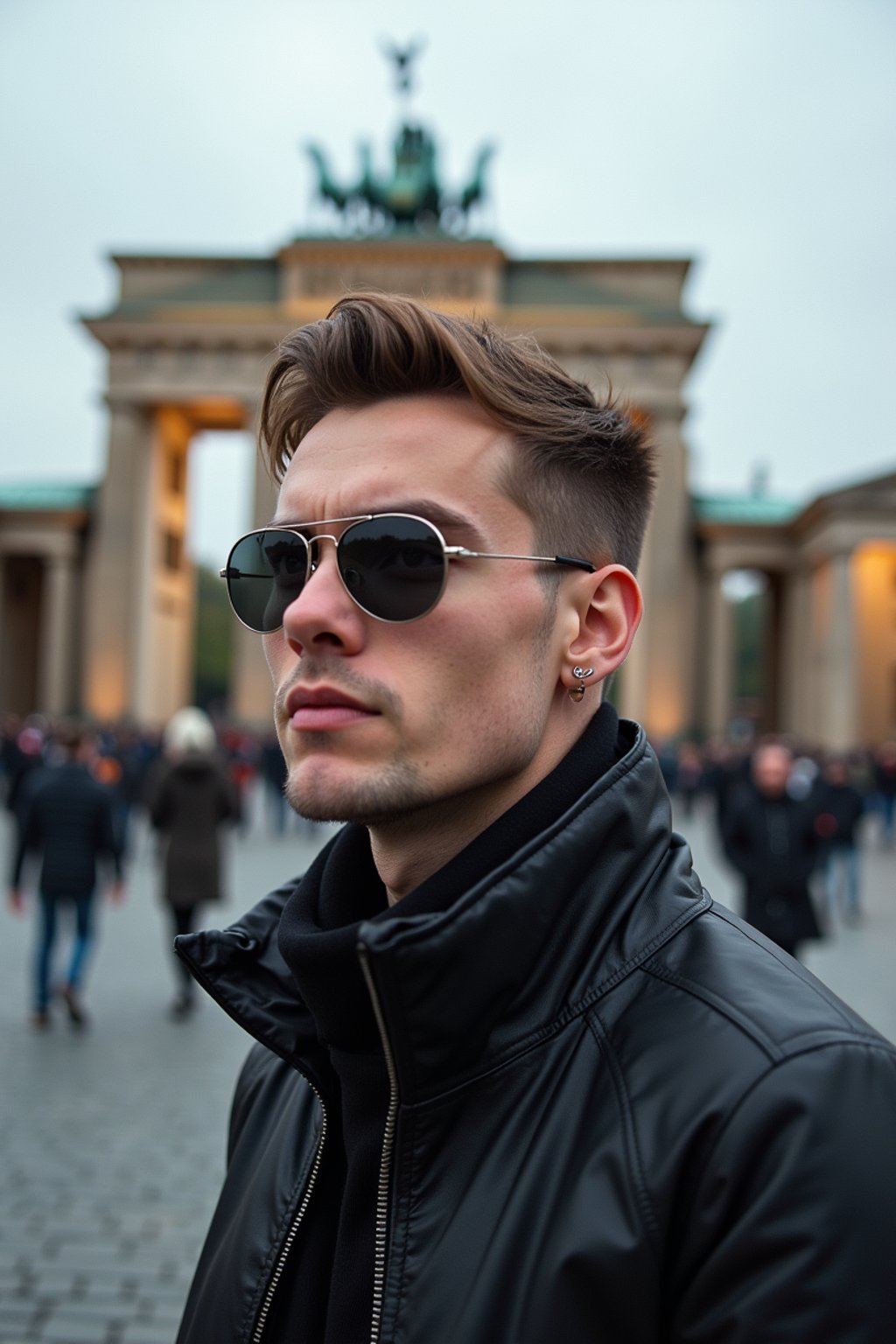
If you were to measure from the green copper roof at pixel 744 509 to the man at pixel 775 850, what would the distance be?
122 feet

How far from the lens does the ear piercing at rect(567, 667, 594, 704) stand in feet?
5.33

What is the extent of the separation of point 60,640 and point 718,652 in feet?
81.6

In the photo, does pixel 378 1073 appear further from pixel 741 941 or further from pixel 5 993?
pixel 5 993

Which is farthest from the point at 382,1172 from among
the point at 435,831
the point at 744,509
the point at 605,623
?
the point at 744,509

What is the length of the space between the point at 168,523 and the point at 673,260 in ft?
71.7

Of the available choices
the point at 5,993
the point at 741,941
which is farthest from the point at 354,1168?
the point at 5,993

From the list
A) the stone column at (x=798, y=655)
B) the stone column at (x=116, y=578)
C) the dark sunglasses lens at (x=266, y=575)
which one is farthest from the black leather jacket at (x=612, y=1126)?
the stone column at (x=798, y=655)

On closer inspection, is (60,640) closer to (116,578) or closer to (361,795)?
(116,578)

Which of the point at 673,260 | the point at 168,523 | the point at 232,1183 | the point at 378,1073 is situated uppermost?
the point at 673,260

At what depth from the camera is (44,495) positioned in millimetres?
44812

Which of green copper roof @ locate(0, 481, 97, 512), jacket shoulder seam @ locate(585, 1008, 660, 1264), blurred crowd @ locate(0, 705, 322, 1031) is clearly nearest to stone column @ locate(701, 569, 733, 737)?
green copper roof @ locate(0, 481, 97, 512)

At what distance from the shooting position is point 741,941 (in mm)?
1382

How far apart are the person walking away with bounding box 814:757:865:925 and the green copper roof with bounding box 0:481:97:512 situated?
35.9 m

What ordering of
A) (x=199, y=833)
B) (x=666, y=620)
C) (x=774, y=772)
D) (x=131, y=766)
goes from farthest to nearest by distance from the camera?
(x=666, y=620), (x=131, y=766), (x=199, y=833), (x=774, y=772)
